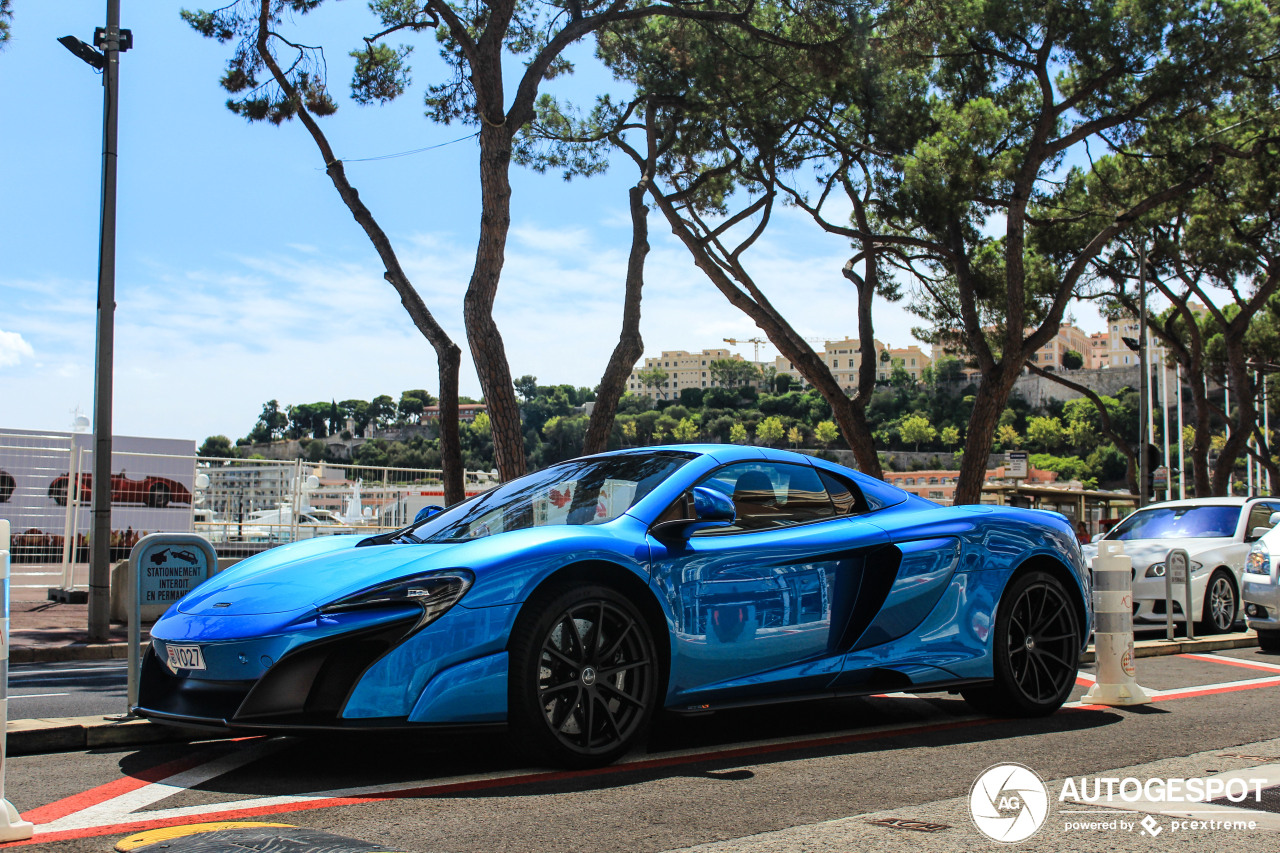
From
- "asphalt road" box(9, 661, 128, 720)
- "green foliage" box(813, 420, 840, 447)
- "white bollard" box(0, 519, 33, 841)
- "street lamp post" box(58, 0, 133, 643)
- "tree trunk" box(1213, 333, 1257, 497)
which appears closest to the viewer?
"white bollard" box(0, 519, 33, 841)

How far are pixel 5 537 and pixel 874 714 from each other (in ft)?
13.1

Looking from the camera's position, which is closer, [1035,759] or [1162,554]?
[1035,759]

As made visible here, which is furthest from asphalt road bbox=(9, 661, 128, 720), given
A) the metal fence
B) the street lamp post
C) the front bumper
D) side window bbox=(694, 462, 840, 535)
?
the metal fence

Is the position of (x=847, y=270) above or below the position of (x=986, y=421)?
above

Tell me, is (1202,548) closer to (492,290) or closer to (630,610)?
(492,290)

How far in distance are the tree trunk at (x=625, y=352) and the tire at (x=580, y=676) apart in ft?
38.1

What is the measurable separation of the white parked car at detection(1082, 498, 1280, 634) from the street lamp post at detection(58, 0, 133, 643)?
31.5 ft

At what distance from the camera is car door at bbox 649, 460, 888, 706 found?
172 inches

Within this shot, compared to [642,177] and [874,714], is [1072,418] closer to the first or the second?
[642,177]

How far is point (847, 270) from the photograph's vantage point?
21984 mm

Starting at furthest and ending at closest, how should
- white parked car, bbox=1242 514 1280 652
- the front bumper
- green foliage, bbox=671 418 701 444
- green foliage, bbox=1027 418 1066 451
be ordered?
green foliage, bbox=1027 418 1066 451 < green foliage, bbox=671 418 701 444 < white parked car, bbox=1242 514 1280 652 < the front bumper

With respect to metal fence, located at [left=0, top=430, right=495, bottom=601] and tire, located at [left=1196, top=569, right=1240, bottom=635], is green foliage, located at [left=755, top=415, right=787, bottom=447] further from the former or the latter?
tire, located at [left=1196, top=569, right=1240, bottom=635]

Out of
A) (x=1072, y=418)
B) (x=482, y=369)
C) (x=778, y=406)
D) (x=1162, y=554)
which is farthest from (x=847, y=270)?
(x=778, y=406)

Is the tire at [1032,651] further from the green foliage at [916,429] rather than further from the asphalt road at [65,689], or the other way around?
the green foliage at [916,429]
